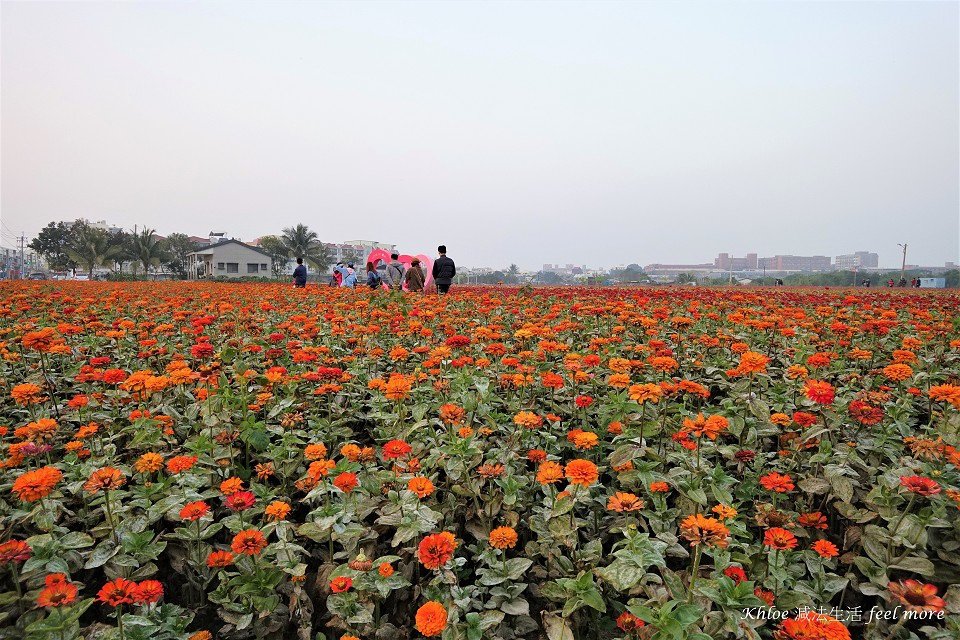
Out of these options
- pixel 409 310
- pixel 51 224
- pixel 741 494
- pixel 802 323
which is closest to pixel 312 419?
pixel 741 494

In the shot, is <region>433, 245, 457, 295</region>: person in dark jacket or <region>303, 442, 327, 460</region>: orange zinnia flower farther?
<region>433, 245, 457, 295</region>: person in dark jacket

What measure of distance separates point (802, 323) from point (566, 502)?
3.14 m

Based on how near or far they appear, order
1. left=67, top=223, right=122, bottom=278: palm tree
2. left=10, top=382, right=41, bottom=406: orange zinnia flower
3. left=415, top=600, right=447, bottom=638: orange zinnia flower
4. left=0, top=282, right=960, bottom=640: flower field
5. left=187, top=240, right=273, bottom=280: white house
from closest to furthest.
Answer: left=415, top=600, right=447, bottom=638: orange zinnia flower, left=0, top=282, right=960, bottom=640: flower field, left=10, top=382, right=41, bottom=406: orange zinnia flower, left=67, top=223, right=122, bottom=278: palm tree, left=187, top=240, right=273, bottom=280: white house

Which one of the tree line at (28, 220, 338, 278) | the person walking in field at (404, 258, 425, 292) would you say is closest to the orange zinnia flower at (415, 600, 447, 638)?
the person walking in field at (404, 258, 425, 292)

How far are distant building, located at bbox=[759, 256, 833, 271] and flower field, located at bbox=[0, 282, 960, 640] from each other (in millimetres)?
149959

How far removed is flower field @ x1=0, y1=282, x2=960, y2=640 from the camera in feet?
5.16

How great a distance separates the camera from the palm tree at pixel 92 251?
38.1 meters

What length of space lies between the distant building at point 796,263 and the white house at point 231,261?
423 ft

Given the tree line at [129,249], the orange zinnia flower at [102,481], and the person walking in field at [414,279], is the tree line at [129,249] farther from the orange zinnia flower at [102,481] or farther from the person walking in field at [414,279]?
the orange zinnia flower at [102,481]

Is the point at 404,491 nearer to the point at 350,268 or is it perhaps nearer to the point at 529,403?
the point at 529,403

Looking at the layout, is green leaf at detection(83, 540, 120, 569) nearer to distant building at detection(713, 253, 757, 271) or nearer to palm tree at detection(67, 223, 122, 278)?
palm tree at detection(67, 223, 122, 278)

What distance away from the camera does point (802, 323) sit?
3.88 meters

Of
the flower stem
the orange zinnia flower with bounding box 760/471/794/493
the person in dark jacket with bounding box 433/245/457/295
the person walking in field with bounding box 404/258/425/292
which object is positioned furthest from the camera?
the person walking in field with bounding box 404/258/425/292

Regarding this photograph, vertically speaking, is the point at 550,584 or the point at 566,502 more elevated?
the point at 566,502
